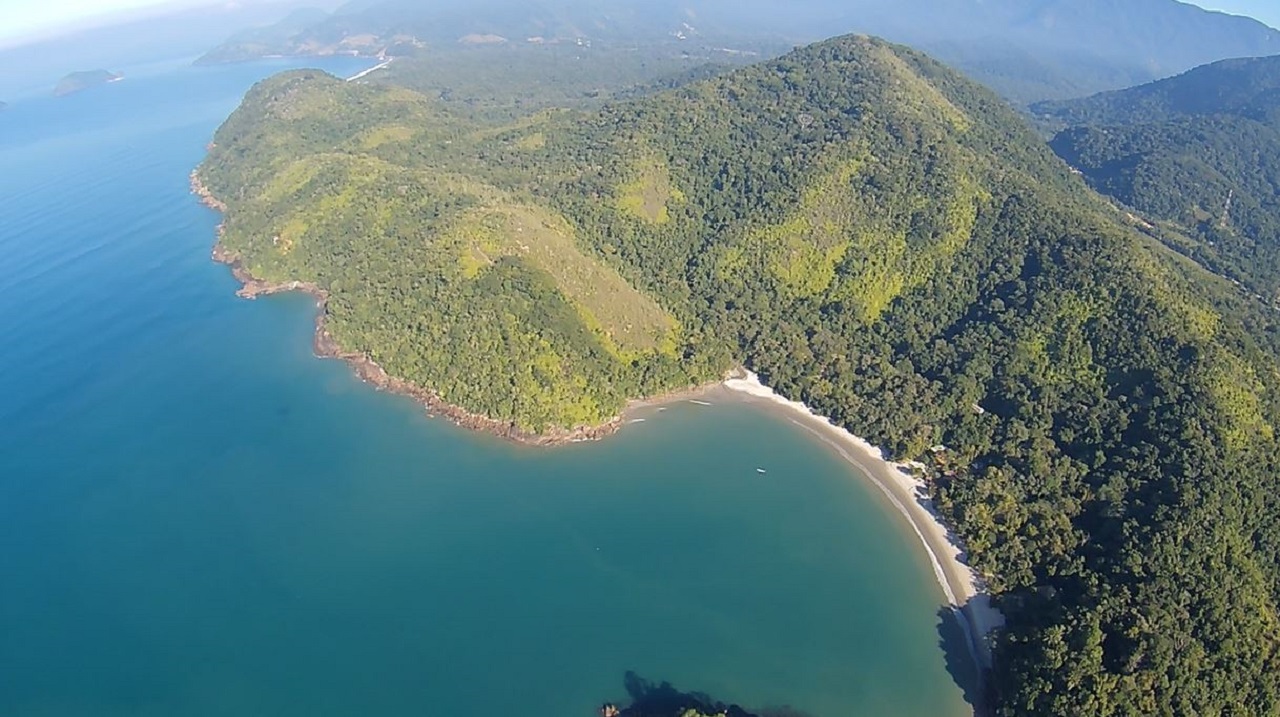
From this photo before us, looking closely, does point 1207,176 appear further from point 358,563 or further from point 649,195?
point 358,563

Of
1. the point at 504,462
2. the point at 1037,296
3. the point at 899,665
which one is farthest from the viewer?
the point at 1037,296

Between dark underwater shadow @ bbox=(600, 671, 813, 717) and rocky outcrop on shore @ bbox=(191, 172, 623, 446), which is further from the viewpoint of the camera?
rocky outcrop on shore @ bbox=(191, 172, 623, 446)

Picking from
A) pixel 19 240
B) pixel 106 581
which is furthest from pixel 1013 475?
pixel 19 240

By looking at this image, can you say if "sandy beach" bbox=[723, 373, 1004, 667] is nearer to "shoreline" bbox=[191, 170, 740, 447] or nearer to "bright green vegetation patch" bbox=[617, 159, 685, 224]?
"shoreline" bbox=[191, 170, 740, 447]

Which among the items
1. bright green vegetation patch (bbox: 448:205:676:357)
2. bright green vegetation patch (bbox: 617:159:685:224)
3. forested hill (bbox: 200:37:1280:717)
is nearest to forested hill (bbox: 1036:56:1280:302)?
forested hill (bbox: 200:37:1280:717)

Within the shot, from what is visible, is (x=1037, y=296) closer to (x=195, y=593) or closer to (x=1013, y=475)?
(x=1013, y=475)

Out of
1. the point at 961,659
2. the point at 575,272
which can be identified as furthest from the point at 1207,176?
the point at 961,659
